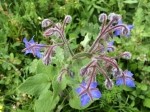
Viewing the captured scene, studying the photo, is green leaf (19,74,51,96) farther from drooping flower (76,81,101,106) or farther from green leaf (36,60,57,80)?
drooping flower (76,81,101,106)

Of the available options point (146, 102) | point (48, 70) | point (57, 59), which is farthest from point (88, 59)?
point (146, 102)

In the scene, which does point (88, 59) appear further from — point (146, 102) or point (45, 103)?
point (146, 102)

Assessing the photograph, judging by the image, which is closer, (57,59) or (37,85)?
(57,59)

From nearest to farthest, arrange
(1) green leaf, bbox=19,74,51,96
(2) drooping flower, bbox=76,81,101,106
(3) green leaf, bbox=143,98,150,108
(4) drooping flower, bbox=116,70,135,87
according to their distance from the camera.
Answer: (2) drooping flower, bbox=76,81,101,106 < (4) drooping flower, bbox=116,70,135,87 < (1) green leaf, bbox=19,74,51,96 < (3) green leaf, bbox=143,98,150,108

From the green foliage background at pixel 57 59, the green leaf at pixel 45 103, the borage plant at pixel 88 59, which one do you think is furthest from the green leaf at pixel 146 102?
the green leaf at pixel 45 103

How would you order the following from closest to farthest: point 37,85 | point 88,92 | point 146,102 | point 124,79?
1. point 88,92
2. point 124,79
3. point 37,85
4. point 146,102

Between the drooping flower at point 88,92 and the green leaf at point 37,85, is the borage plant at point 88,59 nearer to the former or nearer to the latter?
the drooping flower at point 88,92

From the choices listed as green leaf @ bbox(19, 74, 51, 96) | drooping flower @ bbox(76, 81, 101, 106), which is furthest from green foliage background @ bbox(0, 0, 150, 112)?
drooping flower @ bbox(76, 81, 101, 106)
